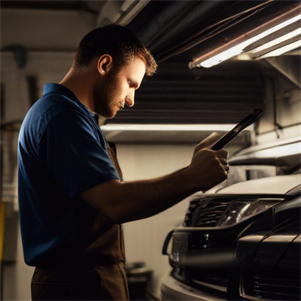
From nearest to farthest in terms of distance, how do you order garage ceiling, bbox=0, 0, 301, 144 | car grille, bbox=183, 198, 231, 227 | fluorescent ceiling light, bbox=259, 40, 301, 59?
1. car grille, bbox=183, 198, 231, 227
2. garage ceiling, bbox=0, 0, 301, 144
3. fluorescent ceiling light, bbox=259, 40, 301, 59

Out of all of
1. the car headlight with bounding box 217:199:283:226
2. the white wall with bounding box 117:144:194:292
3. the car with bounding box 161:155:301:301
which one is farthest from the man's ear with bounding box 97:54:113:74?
the white wall with bounding box 117:144:194:292

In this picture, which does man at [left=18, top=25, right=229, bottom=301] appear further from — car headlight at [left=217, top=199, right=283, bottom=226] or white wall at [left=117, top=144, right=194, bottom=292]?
white wall at [left=117, top=144, right=194, bottom=292]

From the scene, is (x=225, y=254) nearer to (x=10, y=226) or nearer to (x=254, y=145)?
(x=254, y=145)

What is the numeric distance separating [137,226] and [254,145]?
1518 millimetres

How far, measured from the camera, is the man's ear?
1.11 meters

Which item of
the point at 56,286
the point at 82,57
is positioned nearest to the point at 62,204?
the point at 56,286

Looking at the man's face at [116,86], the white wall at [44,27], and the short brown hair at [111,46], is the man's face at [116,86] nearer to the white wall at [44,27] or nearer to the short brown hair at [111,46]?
the short brown hair at [111,46]

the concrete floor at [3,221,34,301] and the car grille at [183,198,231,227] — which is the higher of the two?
the car grille at [183,198,231,227]

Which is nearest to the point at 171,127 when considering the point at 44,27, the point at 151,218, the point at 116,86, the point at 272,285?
the point at 151,218

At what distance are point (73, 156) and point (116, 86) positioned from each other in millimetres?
329

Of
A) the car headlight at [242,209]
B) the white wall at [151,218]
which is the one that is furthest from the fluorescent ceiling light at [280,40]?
the white wall at [151,218]

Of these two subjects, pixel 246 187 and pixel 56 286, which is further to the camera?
pixel 246 187

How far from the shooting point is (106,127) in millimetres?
4109

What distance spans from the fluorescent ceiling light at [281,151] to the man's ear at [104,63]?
258 cm
